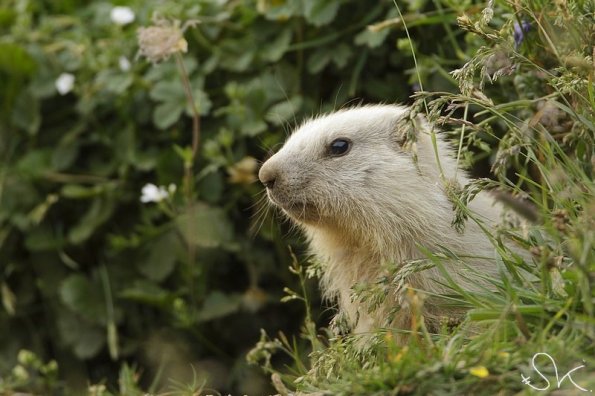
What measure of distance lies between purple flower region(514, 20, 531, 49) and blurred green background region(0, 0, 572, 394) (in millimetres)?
1146

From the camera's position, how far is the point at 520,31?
3.76 meters

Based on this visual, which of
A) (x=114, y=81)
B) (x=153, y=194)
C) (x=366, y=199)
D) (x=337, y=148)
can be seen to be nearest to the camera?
(x=366, y=199)

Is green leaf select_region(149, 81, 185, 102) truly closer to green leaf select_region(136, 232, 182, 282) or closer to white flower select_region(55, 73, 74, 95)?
white flower select_region(55, 73, 74, 95)

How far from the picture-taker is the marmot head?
385 cm

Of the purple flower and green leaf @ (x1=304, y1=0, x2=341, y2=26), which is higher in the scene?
the purple flower

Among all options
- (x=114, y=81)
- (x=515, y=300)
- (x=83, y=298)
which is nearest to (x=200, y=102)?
(x=114, y=81)

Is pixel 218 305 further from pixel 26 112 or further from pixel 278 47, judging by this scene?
pixel 26 112

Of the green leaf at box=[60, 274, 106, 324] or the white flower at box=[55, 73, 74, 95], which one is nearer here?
the green leaf at box=[60, 274, 106, 324]

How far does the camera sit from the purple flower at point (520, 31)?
376cm

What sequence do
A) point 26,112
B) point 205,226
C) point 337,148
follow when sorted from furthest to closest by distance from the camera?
point 26,112
point 205,226
point 337,148

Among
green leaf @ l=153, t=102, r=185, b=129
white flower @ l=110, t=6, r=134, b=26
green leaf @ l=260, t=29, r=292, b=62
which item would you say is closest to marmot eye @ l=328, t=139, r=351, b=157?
green leaf @ l=260, t=29, r=292, b=62

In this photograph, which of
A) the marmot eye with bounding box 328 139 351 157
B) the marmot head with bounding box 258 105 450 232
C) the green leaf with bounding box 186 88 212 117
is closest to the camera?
the marmot head with bounding box 258 105 450 232

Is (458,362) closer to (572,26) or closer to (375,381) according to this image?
(375,381)

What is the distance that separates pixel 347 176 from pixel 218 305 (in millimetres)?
1710
